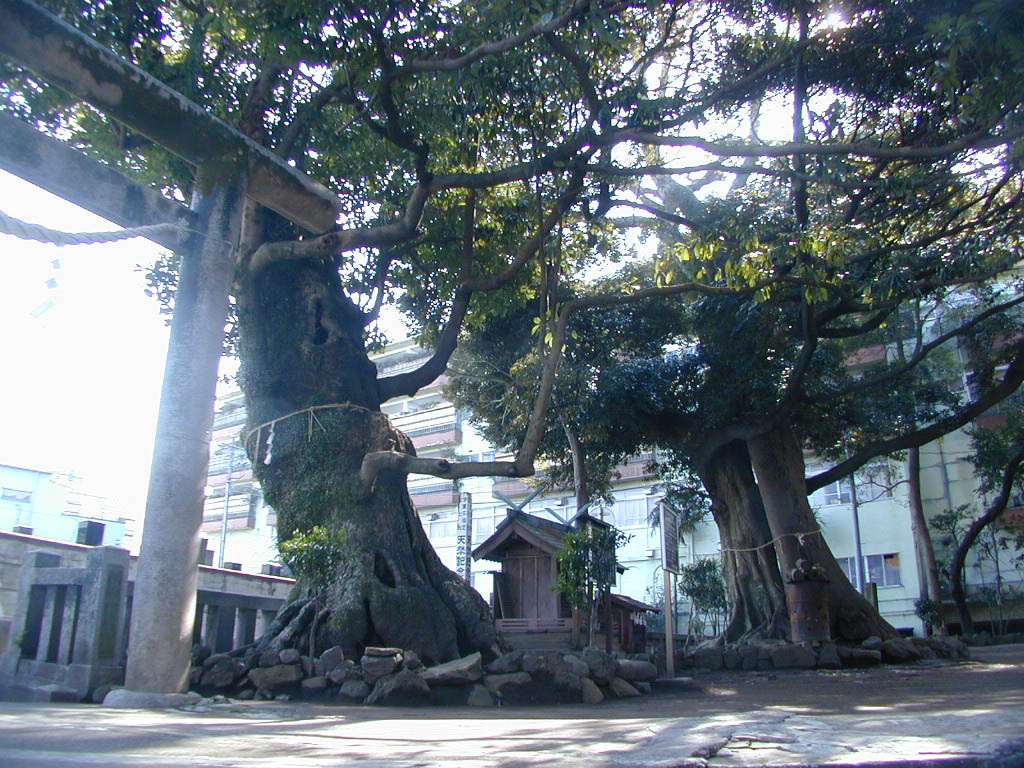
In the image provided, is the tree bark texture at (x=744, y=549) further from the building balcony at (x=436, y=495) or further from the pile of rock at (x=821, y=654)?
the building balcony at (x=436, y=495)

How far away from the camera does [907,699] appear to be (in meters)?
7.61

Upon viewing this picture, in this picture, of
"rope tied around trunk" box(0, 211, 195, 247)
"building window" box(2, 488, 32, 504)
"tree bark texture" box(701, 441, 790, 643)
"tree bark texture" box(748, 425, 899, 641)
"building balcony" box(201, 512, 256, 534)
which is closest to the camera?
"rope tied around trunk" box(0, 211, 195, 247)

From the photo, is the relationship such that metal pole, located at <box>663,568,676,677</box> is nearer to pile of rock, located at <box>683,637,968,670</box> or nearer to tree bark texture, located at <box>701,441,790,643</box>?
pile of rock, located at <box>683,637,968,670</box>

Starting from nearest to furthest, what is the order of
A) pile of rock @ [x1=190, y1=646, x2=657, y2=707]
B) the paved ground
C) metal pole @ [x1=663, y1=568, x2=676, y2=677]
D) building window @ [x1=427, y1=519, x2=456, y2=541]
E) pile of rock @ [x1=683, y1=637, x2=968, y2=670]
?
the paved ground < pile of rock @ [x1=190, y1=646, x2=657, y2=707] < metal pole @ [x1=663, y1=568, x2=676, y2=677] < pile of rock @ [x1=683, y1=637, x2=968, y2=670] < building window @ [x1=427, y1=519, x2=456, y2=541]

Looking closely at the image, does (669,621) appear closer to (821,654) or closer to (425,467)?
(821,654)

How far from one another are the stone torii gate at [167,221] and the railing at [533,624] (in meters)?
10.8

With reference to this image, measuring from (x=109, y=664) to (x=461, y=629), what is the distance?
411 centimetres

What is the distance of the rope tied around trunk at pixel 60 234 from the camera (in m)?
4.45

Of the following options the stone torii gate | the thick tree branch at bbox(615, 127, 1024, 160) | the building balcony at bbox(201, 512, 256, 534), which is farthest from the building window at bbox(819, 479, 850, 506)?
the building balcony at bbox(201, 512, 256, 534)

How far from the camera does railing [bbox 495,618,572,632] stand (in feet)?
51.2

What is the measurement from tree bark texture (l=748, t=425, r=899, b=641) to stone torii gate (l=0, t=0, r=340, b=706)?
13005 mm

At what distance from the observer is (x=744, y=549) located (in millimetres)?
17172

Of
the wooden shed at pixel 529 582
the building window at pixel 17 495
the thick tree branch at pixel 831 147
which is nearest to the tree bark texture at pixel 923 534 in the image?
the wooden shed at pixel 529 582

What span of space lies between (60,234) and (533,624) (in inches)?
510
